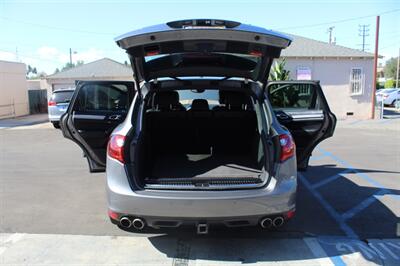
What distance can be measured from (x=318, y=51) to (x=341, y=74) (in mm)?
1753

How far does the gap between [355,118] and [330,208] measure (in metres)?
16.3

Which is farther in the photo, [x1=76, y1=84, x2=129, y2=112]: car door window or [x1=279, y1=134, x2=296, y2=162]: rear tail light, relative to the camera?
[x1=76, y1=84, x2=129, y2=112]: car door window

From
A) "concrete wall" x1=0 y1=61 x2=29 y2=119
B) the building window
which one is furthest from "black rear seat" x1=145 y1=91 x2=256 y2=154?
"concrete wall" x1=0 y1=61 x2=29 y2=119

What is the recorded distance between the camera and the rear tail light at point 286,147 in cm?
361

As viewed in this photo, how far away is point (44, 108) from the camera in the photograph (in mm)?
26062

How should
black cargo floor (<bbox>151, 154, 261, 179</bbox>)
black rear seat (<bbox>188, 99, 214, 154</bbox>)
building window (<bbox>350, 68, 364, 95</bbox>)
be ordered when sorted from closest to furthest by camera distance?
black cargo floor (<bbox>151, 154, 261, 179</bbox>) < black rear seat (<bbox>188, 99, 214, 154</bbox>) < building window (<bbox>350, 68, 364, 95</bbox>)

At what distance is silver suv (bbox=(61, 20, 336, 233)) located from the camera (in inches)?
132

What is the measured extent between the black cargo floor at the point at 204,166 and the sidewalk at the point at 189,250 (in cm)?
74

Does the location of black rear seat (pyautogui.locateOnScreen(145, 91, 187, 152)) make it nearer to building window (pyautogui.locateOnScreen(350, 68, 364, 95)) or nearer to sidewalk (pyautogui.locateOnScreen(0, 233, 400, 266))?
sidewalk (pyautogui.locateOnScreen(0, 233, 400, 266))

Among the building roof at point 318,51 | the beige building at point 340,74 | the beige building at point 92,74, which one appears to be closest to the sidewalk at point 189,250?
the beige building at point 340,74

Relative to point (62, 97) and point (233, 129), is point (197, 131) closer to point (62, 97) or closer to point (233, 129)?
point (233, 129)

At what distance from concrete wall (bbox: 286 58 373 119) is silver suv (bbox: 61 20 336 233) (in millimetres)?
14675

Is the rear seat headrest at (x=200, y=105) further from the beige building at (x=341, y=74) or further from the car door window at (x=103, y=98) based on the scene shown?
the beige building at (x=341, y=74)

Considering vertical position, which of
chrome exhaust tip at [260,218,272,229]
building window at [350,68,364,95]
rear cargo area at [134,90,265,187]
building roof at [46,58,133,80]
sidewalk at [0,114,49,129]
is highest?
building roof at [46,58,133,80]
